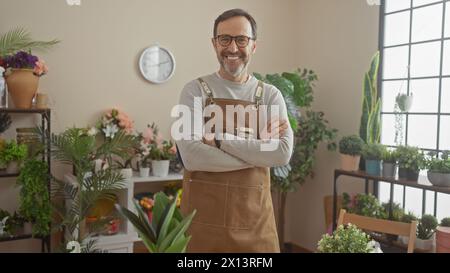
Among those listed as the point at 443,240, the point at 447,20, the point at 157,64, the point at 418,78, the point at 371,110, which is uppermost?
the point at 447,20

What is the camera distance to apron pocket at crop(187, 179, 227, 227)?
1.74 metres

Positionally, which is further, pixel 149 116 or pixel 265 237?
pixel 149 116

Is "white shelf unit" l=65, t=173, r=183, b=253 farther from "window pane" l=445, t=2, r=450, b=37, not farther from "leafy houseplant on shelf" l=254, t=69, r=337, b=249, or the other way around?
"window pane" l=445, t=2, r=450, b=37

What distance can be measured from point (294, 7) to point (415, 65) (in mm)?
1618

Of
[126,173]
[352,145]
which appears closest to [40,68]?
[126,173]

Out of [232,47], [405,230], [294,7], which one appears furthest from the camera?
[294,7]

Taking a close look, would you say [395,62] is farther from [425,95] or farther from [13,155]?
[13,155]

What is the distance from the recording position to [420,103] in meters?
3.21

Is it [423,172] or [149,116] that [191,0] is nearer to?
[149,116]

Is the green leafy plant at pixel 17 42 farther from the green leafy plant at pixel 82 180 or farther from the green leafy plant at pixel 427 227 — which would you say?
the green leafy plant at pixel 427 227

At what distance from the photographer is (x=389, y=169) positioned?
2.94 meters

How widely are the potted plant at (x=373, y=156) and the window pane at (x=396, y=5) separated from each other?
1.23 m

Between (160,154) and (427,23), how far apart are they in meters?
2.43
